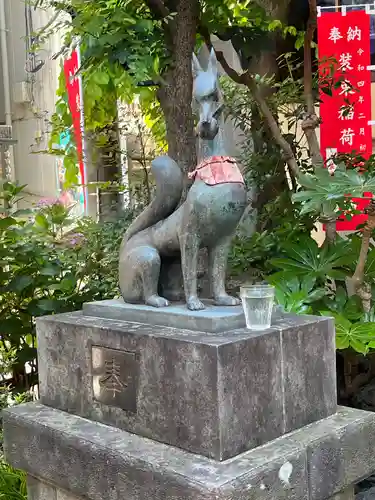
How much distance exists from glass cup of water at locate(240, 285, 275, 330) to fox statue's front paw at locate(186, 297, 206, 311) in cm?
21

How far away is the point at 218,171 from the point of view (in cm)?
256

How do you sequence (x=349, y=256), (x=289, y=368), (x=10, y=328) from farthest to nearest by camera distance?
(x=10, y=328)
(x=349, y=256)
(x=289, y=368)

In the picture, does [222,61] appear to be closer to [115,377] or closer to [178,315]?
[178,315]

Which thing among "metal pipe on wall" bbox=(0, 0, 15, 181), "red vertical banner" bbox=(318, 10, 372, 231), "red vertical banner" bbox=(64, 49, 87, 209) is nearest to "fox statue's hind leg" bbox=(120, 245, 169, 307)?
"red vertical banner" bbox=(64, 49, 87, 209)

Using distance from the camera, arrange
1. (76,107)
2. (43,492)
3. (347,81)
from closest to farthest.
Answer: (43,492) < (347,81) < (76,107)

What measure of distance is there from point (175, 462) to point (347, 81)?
4238mm

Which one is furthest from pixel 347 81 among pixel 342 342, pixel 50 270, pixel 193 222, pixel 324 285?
pixel 193 222

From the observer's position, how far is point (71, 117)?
5641 mm

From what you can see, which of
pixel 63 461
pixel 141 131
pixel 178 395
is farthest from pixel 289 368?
pixel 141 131

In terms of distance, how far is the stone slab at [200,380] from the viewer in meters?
2.29

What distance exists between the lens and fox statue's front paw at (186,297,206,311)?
2.64 meters

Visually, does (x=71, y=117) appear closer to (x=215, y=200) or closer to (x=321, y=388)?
(x=215, y=200)

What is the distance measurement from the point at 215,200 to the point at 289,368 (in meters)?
0.79

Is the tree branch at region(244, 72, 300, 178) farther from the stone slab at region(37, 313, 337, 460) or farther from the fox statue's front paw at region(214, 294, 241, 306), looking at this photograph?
the stone slab at region(37, 313, 337, 460)
